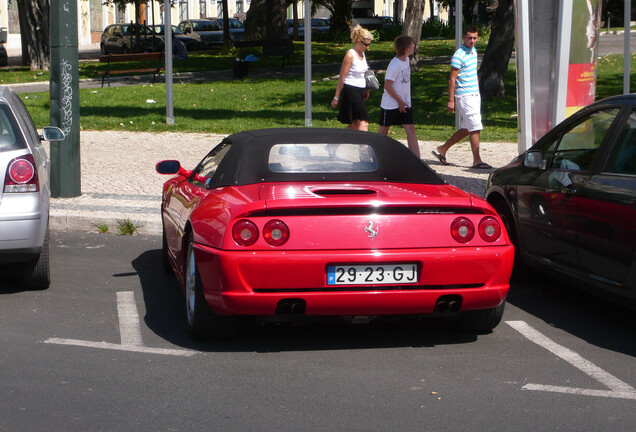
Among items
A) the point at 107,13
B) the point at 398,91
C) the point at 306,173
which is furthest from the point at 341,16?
the point at 306,173

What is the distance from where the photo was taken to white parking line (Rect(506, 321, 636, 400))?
205 inches

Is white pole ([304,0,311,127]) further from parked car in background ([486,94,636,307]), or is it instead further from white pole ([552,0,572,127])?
parked car in background ([486,94,636,307])

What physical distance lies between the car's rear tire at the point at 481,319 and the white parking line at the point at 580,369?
0.83 ft

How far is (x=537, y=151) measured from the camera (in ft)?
24.5

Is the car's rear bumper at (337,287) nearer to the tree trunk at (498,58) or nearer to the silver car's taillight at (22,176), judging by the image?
the silver car's taillight at (22,176)

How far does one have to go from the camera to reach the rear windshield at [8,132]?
741 cm

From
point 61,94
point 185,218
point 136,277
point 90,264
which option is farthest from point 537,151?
point 61,94

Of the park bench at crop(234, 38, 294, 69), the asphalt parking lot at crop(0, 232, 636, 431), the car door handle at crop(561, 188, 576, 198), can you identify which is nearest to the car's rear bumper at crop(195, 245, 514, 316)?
the asphalt parking lot at crop(0, 232, 636, 431)

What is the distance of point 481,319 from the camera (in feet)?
20.7

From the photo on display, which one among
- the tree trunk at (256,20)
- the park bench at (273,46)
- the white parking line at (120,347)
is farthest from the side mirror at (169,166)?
the tree trunk at (256,20)

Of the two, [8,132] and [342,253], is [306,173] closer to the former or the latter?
[342,253]

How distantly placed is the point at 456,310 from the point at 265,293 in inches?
43.5

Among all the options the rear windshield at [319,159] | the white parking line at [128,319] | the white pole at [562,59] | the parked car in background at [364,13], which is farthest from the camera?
the parked car in background at [364,13]

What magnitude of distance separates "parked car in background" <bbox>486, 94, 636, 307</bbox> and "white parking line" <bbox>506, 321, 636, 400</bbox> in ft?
1.67
